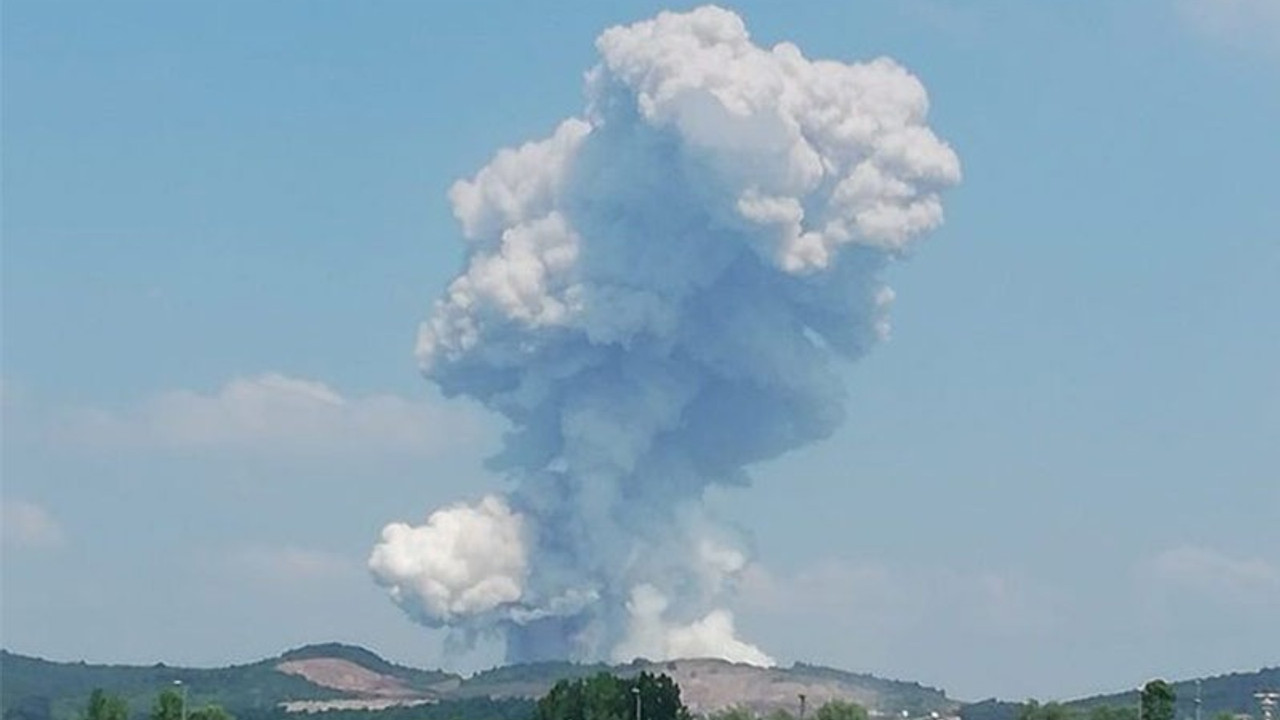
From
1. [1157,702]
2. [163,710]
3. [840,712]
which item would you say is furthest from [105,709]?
[1157,702]

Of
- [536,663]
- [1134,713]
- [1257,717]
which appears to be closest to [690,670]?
[536,663]

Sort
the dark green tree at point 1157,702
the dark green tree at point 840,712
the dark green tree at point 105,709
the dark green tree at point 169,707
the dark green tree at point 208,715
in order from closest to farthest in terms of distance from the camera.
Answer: the dark green tree at point 1157,702 → the dark green tree at point 169,707 → the dark green tree at point 208,715 → the dark green tree at point 105,709 → the dark green tree at point 840,712

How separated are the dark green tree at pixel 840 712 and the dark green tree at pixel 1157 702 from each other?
77.3 ft

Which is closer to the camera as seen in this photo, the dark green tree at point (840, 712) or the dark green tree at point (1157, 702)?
the dark green tree at point (1157, 702)

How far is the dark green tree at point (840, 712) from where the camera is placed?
117750 mm

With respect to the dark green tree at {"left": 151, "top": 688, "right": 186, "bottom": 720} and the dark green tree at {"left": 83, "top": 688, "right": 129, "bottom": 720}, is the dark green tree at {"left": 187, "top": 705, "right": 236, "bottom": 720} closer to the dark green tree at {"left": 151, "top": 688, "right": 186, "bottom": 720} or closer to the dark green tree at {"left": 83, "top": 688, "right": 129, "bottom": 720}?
the dark green tree at {"left": 151, "top": 688, "right": 186, "bottom": 720}

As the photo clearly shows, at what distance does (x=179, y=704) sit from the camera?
109 meters

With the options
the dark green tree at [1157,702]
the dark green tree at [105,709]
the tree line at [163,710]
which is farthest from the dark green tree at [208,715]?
the dark green tree at [1157,702]

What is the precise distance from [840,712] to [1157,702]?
25.3 m

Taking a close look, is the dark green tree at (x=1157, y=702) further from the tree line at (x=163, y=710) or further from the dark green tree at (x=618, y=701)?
the tree line at (x=163, y=710)

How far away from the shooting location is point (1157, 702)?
3782 inches

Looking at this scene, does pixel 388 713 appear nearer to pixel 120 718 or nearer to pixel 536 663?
pixel 536 663

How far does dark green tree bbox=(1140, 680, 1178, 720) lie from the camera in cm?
9569

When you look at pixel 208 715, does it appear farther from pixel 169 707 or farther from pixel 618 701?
pixel 618 701
